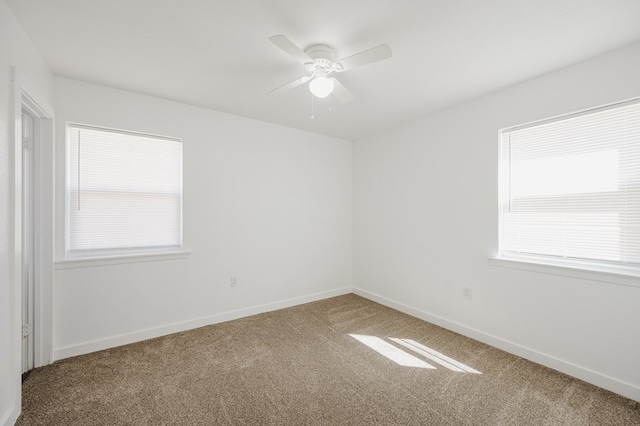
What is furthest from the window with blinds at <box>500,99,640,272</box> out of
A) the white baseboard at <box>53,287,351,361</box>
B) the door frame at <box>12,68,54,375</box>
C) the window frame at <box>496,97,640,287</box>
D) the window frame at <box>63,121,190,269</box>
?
the door frame at <box>12,68,54,375</box>

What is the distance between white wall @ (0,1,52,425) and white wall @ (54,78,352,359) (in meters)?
0.78

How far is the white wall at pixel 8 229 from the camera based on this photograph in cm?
158

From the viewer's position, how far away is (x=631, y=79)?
1.95 meters

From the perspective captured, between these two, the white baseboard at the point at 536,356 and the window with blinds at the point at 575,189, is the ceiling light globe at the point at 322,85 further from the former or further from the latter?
the white baseboard at the point at 536,356

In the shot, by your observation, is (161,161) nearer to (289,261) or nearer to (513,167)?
(289,261)

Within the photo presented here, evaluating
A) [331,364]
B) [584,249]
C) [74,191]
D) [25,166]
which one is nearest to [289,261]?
[331,364]

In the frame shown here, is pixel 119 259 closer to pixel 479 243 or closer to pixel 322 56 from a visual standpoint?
pixel 322 56

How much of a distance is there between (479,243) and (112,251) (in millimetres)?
3721

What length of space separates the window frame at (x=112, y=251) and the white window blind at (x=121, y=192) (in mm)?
12

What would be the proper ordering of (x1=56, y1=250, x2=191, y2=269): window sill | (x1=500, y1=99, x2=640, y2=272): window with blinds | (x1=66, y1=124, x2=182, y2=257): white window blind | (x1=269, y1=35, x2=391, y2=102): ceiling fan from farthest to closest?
(x1=66, y1=124, x2=182, y2=257): white window blind, (x1=56, y1=250, x2=191, y2=269): window sill, (x1=500, y1=99, x2=640, y2=272): window with blinds, (x1=269, y1=35, x2=391, y2=102): ceiling fan

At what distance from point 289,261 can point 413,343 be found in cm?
186

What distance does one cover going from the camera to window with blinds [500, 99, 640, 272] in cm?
203

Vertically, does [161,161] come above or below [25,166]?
above

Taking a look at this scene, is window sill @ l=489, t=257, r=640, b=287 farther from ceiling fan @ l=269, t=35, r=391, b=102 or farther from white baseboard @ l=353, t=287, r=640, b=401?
ceiling fan @ l=269, t=35, r=391, b=102
